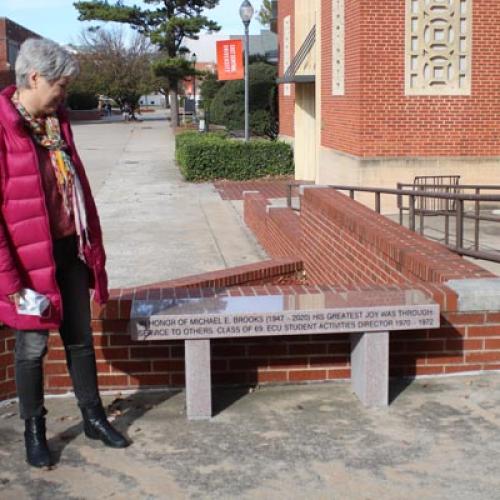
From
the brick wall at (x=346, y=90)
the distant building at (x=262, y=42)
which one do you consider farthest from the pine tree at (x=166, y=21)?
the brick wall at (x=346, y=90)

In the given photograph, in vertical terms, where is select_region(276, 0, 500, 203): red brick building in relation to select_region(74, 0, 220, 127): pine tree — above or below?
below

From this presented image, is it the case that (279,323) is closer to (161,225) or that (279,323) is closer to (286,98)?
(161,225)

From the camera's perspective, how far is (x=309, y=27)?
20250mm

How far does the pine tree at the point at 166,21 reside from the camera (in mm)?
44188

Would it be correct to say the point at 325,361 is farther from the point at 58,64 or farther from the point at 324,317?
the point at 58,64

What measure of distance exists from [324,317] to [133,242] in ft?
28.4

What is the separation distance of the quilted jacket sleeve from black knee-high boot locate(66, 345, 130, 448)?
0.52m

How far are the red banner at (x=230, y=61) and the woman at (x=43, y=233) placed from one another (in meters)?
24.2

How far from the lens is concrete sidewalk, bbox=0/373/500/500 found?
132 inches

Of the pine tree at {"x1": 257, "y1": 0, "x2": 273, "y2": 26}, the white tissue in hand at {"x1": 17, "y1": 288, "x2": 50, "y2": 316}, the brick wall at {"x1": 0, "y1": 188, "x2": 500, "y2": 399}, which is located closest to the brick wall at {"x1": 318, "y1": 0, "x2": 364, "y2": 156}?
the brick wall at {"x1": 0, "y1": 188, "x2": 500, "y2": 399}

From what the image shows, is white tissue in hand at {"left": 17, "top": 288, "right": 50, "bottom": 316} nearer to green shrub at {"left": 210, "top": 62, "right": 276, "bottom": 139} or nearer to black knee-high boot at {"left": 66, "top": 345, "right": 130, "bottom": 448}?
black knee-high boot at {"left": 66, "top": 345, "right": 130, "bottom": 448}

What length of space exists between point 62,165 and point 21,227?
32cm

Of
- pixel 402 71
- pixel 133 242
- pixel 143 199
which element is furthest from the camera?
pixel 143 199

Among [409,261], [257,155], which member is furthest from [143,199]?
[409,261]
